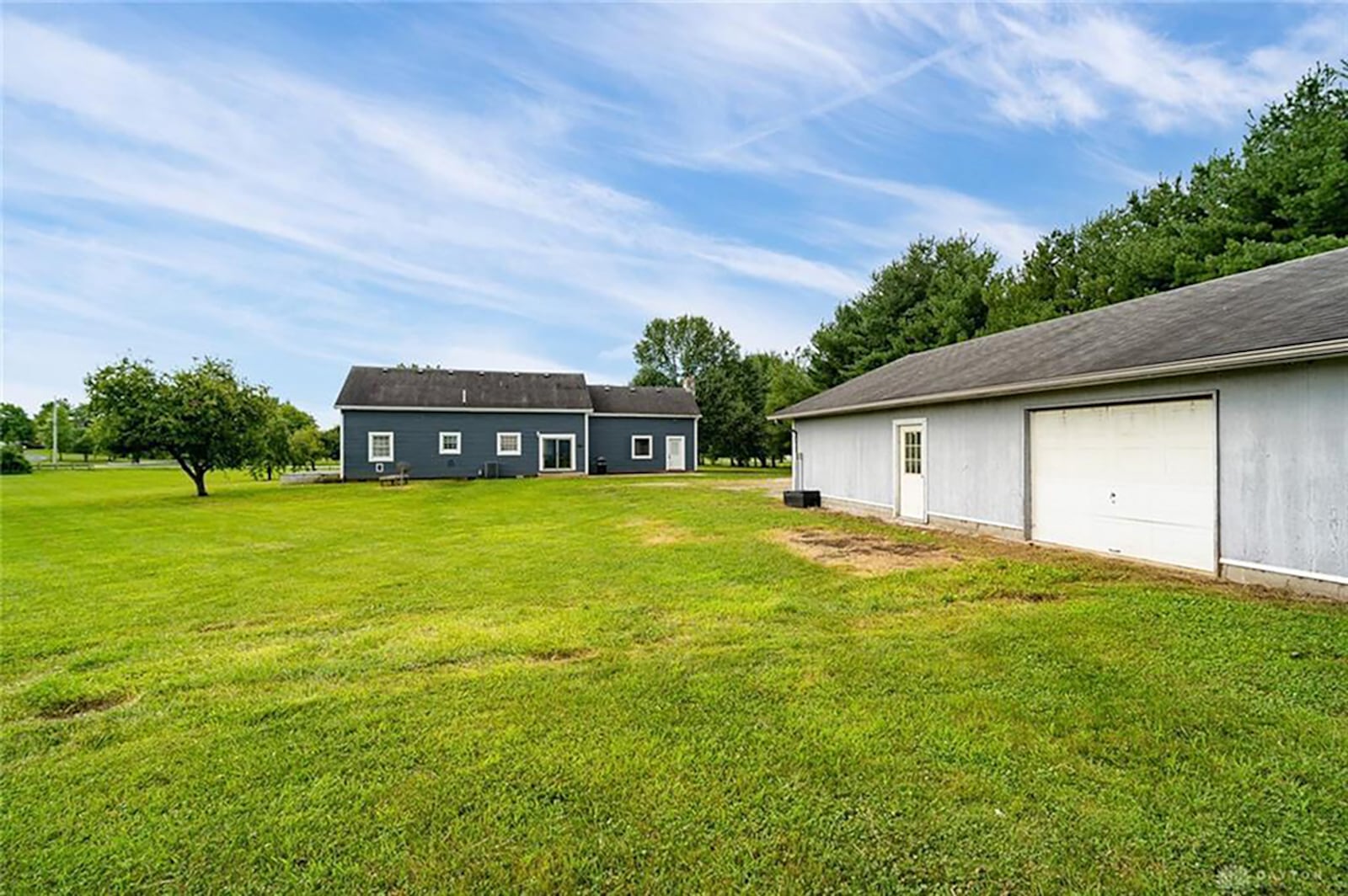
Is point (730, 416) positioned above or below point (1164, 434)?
above

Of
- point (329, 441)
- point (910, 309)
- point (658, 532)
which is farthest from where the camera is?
point (329, 441)

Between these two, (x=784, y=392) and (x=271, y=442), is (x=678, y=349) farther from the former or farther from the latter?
(x=271, y=442)

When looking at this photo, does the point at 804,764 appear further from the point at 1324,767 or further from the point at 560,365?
the point at 560,365

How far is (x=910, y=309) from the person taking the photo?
3036cm

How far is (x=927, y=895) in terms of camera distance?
2100 millimetres

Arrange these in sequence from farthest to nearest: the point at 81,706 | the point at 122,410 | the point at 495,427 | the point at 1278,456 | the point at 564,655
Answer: the point at 495,427
the point at 122,410
the point at 1278,456
the point at 564,655
the point at 81,706

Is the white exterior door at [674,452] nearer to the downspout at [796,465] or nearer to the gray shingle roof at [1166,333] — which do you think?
the downspout at [796,465]

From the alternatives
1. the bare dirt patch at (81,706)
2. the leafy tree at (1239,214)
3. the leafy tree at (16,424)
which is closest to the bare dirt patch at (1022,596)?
the bare dirt patch at (81,706)

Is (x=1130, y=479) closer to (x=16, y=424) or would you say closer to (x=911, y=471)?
(x=911, y=471)

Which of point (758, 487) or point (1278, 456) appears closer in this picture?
point (1278, 456)

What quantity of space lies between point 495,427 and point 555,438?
259 centimetres

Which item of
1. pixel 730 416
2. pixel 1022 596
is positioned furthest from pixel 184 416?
pixel 730 416

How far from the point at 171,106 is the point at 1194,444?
1619cm

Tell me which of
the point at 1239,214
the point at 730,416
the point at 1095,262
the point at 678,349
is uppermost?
the point at 678,349
